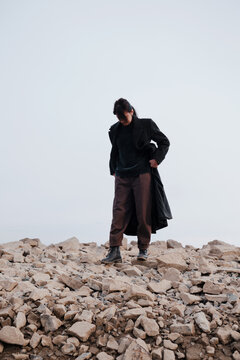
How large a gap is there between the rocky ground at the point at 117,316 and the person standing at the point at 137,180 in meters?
0.79

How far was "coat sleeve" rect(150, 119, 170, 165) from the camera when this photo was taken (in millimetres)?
5367

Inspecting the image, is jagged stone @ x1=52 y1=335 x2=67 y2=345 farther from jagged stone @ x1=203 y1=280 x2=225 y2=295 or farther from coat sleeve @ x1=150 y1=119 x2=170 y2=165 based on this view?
coat sleeve @ x1=150 y1=119 x2=170 y2=165

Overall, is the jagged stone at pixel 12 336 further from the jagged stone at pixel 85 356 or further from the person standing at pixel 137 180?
the person standing at pixel 137 180

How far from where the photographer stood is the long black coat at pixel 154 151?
5359 mm

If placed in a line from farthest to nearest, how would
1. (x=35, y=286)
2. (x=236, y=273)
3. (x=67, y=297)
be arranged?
(x=236, y=273) < (x=35, y=286) < (x=67, y=297)

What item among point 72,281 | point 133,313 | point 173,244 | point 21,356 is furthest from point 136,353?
point 173,244

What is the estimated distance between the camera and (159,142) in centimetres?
545

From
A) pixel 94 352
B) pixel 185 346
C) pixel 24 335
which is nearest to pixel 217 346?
pixel 185 346

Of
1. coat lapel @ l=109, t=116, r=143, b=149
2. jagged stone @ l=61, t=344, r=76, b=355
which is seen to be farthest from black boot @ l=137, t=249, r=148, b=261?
jagged stone @ l=61, t=344, r=76, b=355

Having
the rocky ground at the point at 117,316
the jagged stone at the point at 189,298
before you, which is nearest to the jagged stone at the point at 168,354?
the rocky ground at the point at 117,316

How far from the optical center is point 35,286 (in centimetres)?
414

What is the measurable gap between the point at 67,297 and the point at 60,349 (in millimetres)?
615

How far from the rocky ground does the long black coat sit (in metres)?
0.90

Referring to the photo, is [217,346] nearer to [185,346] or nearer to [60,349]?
[185,346]
